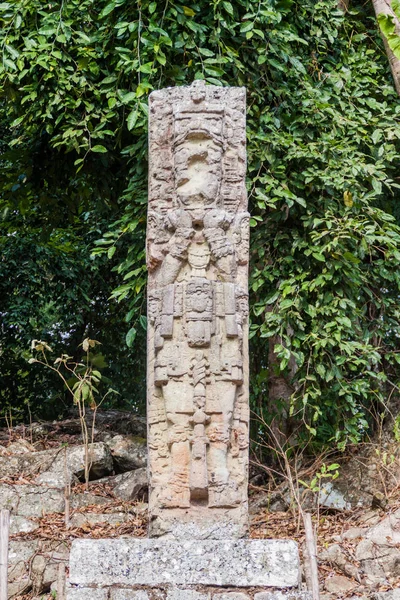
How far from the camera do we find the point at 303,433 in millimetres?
8617

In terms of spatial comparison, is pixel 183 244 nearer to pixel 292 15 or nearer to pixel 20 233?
pixel 292 15

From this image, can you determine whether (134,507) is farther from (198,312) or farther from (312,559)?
(312,559)

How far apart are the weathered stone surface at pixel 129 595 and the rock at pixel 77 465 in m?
3.32

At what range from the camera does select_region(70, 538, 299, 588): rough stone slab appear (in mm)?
5270

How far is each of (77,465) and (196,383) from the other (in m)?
2.99

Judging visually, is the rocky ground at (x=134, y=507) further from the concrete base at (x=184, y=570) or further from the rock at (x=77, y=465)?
the concrete base at (x=184, y=570)

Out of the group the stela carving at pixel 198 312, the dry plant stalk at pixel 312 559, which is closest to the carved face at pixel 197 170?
the stela carving at pixel 198 312

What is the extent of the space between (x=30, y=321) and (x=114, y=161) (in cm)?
235

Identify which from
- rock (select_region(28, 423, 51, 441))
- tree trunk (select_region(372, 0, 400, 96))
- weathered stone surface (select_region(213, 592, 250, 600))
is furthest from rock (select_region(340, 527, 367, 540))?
tree trunk (select_region(372, 0, 400, 96))

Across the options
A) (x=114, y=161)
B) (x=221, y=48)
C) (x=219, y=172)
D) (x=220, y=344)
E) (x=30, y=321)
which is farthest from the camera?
(x=30, y=321)

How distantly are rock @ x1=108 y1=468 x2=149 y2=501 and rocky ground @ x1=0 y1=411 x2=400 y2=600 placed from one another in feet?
0.04

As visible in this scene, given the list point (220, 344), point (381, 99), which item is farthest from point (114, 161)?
point (220, 344)

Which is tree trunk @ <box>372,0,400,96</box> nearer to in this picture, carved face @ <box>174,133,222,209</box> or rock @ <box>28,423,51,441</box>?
carved face @ <box>174,133,222,209</box>

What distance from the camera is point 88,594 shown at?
525 cm
